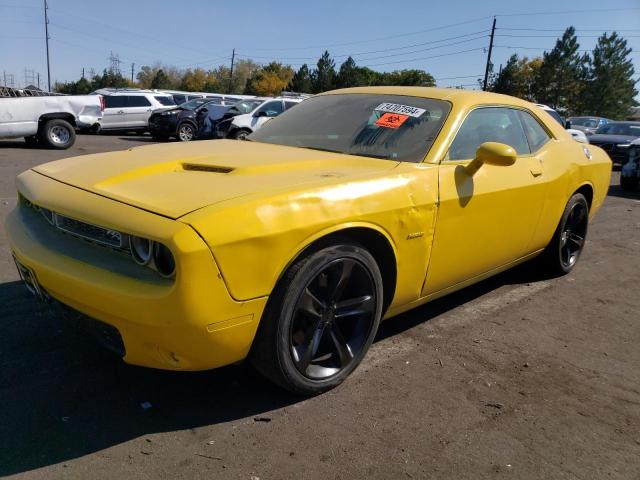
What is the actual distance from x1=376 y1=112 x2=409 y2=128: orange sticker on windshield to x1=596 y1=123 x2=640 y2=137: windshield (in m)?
15.4

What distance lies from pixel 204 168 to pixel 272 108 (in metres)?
12.9

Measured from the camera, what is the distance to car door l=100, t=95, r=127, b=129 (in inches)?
741

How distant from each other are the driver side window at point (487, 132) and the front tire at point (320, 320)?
100 cm

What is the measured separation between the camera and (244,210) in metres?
2.11

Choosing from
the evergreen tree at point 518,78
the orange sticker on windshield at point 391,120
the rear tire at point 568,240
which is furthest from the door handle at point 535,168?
the evergreen tree at point 518,78

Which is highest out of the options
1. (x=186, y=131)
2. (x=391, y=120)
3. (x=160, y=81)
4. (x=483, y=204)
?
(x=391, y=120)

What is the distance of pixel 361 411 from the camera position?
8.21ft

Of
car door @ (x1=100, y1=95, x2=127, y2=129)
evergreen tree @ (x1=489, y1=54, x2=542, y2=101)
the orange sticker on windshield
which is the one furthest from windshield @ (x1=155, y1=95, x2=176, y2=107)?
evergreen tree @ (x1=489, y1=54, x2=542, y2=101)

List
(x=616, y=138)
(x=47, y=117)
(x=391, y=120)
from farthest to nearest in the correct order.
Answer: (x=616, y=138)
(x=47, y=117)
(x=391, y=120)

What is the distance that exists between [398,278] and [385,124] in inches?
40.4

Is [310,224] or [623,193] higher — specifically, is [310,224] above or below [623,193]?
above

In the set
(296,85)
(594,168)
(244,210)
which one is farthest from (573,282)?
(296,85)

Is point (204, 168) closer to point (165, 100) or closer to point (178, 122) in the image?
point (178, 122)

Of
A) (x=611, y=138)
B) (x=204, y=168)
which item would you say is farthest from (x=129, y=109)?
(x=204, y=168)
